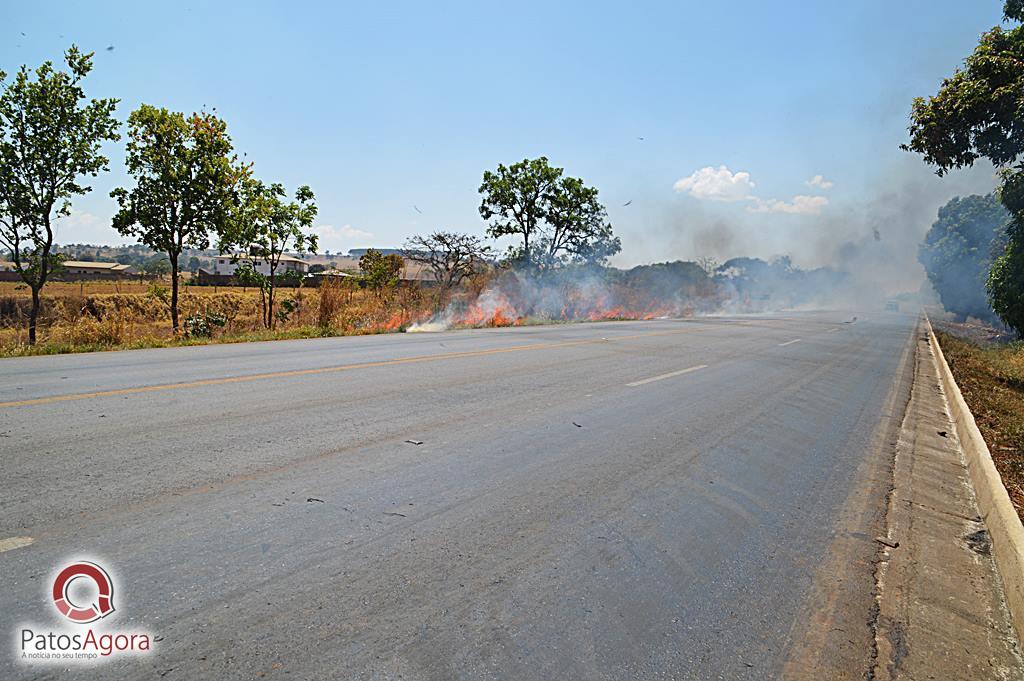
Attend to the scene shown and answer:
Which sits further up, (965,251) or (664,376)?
(965,251)

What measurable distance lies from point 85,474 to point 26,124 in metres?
12.8

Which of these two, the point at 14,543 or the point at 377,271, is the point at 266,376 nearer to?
the point at 14,543

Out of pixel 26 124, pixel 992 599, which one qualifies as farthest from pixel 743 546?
pixel 26 124

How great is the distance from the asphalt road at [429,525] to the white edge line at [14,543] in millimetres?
34

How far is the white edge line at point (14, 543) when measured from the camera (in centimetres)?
296

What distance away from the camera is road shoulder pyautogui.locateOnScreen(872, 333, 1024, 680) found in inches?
108

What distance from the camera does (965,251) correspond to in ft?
145

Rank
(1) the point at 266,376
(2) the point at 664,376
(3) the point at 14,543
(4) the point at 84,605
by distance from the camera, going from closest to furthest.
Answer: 1. (4) the point at 84,605
2. (3) the point at 14,543
3. (1) the point at 266,376
4. (2) the point at 664,376

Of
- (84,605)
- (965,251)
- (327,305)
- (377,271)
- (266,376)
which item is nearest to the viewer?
(84,605)

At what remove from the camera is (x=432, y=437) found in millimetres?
5520

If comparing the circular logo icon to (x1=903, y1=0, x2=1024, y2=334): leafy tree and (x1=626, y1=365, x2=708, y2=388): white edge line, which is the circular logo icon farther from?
(x1=903, y1=0, x2=1024, y2=334): leafy tree

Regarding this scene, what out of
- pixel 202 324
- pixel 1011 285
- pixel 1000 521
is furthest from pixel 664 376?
pixel 202 324

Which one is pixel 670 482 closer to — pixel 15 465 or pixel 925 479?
pixel 925 479

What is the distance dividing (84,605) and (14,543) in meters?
0.78
